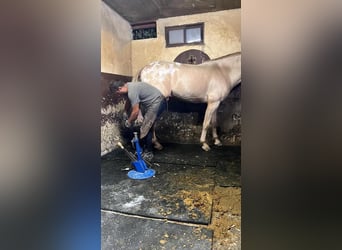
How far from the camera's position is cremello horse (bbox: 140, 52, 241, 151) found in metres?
2.42

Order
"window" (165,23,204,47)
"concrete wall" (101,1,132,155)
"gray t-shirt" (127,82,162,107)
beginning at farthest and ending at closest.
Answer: "window" (165,23,204,47), "concrete wall" (101,1,132,155), "gray t-shirt" (127,82,162,107)

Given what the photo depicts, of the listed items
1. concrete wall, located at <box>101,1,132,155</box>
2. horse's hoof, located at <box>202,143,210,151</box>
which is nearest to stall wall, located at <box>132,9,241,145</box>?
concrete wall, located at <box>101,1,132,155</box>

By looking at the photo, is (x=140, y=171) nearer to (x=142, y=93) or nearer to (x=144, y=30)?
(x=142, y=93)

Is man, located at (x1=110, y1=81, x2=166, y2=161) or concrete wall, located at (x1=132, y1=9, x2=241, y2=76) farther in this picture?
concrete wall, located at (x1=132, y1=9, x2=241, y2=76)

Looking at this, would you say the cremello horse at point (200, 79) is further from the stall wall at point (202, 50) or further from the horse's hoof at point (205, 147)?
the stall wall at point (202, 50)

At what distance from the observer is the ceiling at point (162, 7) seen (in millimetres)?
2381

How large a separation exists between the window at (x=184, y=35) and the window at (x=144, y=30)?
0.20 metres

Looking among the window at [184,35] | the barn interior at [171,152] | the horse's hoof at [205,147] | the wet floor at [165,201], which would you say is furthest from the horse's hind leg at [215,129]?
the window at [184,35]

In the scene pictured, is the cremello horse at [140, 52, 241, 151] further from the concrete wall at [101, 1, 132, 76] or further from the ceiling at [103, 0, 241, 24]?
the ceiling at [103, 0, 241, 24]

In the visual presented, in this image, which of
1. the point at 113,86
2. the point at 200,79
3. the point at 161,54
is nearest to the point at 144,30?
the point at 161,54

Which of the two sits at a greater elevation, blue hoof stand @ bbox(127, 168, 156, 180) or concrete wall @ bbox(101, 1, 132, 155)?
concrete wall @ bbox(101, 1, 132, 155)

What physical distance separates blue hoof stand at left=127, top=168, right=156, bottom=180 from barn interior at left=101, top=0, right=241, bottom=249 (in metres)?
0.04
